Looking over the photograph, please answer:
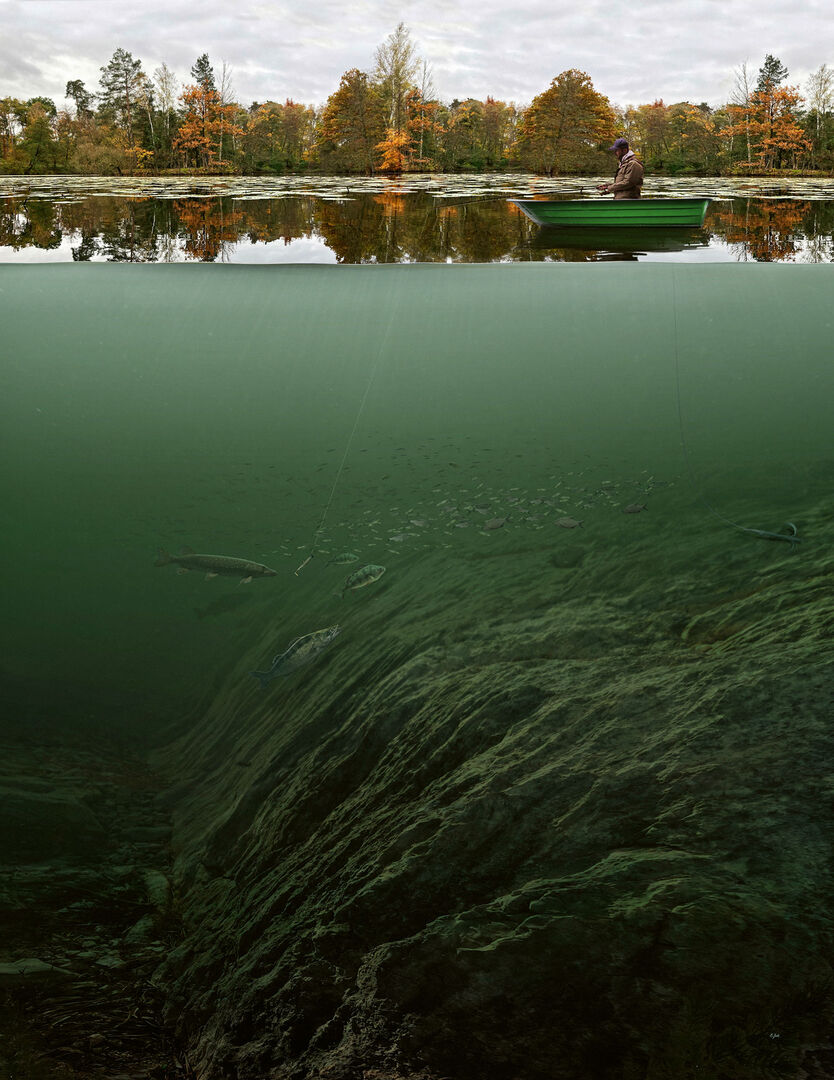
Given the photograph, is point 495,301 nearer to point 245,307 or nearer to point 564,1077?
point 245,307

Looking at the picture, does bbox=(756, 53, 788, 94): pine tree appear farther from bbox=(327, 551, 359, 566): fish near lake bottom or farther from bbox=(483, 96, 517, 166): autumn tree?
bbox=(327, 551, 359, 566): fish near lake bottom

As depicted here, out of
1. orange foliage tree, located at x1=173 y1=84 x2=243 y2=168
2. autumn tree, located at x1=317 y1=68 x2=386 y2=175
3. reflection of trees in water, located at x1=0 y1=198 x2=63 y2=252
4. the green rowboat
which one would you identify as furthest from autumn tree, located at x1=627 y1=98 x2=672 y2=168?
reflection of trees in water, located at x1=0 y1=198 x2=63 y2=252

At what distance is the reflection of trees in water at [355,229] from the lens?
10906 millimetres

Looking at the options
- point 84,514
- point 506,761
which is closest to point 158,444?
point 84,514

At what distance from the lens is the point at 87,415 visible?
680 inches

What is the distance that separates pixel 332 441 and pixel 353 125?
5970mm

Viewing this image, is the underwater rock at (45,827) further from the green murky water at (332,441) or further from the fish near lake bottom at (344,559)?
the fish near lake bottom at (344,559)

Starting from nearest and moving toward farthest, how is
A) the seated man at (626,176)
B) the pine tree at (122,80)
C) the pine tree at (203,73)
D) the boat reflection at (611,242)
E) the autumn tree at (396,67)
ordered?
1. the seated man at (626,176)
2. the boat reflection at (611,242)
3. the autumn tree at (396,67)
4. the pine tree at (203,73)
5. the pine tree at (122,80)

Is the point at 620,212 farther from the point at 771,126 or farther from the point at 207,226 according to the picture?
the point at 771,126

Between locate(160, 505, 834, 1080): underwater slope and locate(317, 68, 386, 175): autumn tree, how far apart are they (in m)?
12.1

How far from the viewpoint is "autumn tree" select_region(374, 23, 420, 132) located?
1294 cm

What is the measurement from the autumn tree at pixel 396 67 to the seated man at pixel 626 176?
16.5 ft

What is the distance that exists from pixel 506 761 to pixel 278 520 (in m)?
7.26

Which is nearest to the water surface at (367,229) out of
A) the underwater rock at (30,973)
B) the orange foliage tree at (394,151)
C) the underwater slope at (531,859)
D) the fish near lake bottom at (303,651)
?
the orange foliage tree at (394,151)
